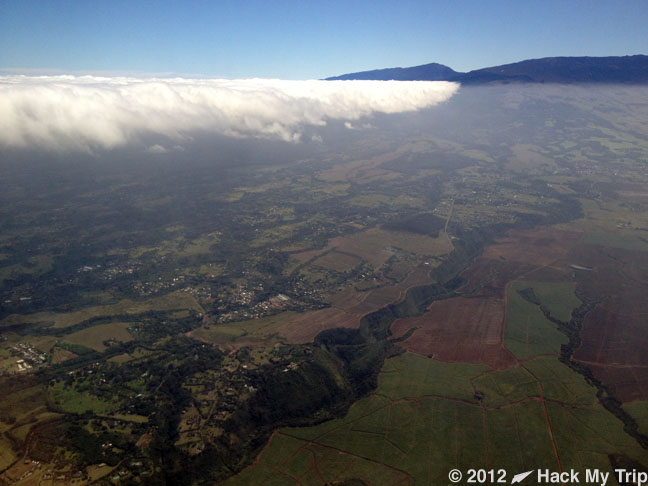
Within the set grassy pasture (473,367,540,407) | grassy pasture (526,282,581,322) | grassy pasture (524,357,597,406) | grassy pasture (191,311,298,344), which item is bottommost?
grassy pasture (526,282,581,322)

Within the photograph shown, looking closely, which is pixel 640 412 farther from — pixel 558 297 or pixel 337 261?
pixel 337 261

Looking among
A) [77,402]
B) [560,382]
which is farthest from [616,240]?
[77,402]

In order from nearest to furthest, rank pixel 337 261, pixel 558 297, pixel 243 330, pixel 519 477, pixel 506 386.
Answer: pixel 519 477 → pixel 506 386 → pixel 243 330 → pixel 558 297 → pixel 337 261

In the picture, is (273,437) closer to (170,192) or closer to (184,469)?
(184,469)

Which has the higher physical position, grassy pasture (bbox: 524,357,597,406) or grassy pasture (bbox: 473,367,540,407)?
grassy pasture (bbox: 473,367,540,407)

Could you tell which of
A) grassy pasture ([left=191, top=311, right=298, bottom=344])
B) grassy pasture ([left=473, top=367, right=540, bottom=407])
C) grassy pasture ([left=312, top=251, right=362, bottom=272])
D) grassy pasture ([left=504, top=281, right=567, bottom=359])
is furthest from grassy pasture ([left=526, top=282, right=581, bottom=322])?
grassy pasture ([left=191, top=311, right=298, bottom=344])

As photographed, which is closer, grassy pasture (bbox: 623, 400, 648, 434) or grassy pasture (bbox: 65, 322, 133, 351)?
grassy pasture (bbox: 623, 400, 648, 434)

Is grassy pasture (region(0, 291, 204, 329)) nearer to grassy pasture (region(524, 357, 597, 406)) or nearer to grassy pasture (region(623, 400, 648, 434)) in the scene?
grassy pasture (region(524, 357, 597, 406))
